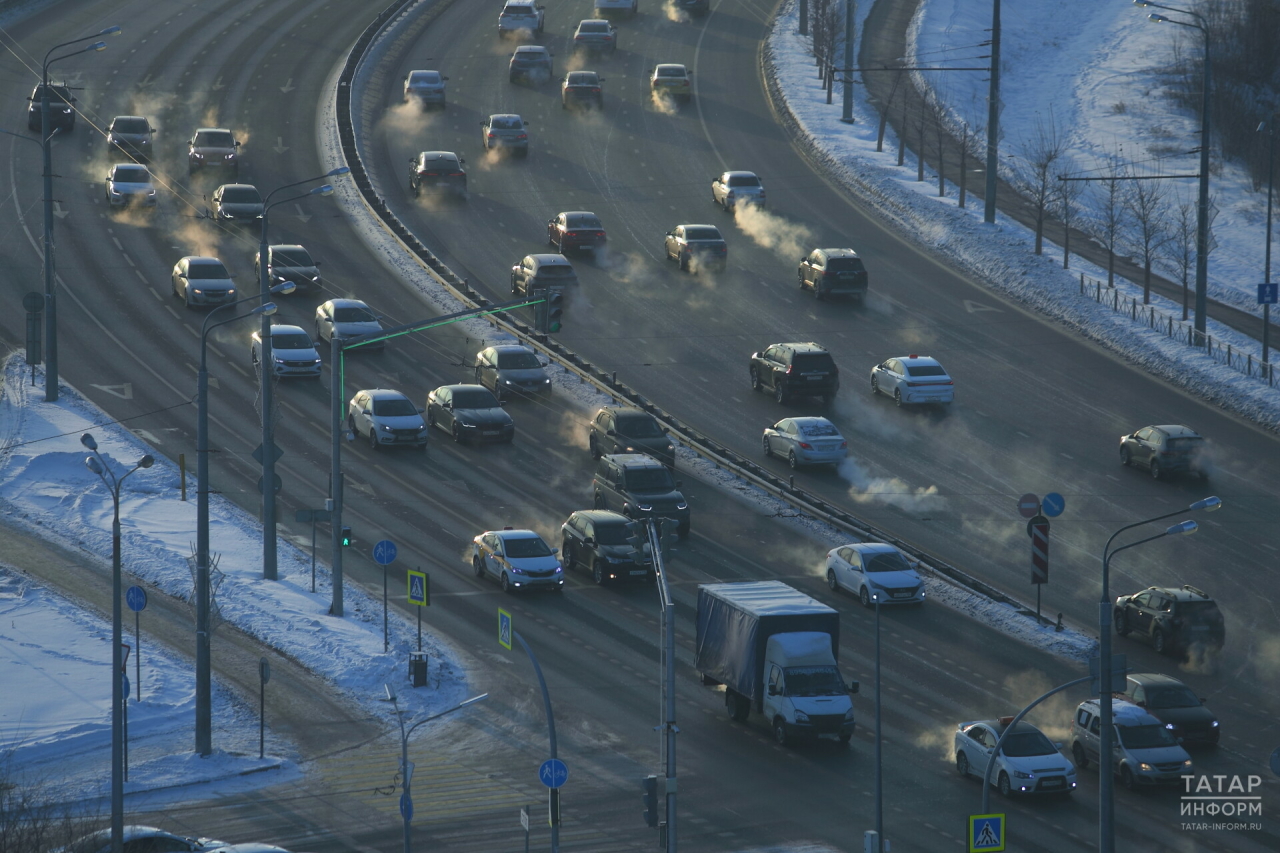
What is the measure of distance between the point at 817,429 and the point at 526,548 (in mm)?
11097

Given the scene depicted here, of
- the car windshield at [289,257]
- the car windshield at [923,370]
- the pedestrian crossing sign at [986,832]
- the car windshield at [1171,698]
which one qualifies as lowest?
the car windshield at [1171,698]

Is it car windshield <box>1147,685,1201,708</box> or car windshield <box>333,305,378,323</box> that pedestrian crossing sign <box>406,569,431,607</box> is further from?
car windshield <box>333,305,378,323</box>

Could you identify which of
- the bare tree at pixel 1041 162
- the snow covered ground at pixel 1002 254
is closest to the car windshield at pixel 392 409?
the snow covered ground at pixel 1002 254

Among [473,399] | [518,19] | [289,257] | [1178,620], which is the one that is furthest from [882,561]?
[518,19]

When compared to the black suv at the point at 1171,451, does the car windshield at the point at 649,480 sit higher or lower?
higher

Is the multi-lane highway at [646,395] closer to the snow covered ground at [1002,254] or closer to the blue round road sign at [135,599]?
the snow covered ground at [1002,254]

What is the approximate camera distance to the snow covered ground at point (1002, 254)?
54.0 metres

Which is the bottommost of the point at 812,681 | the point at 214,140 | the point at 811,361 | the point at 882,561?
the point at 882,561

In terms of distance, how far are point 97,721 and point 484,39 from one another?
2551 inches

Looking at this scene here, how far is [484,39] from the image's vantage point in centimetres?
9131

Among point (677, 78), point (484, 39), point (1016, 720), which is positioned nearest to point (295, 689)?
point (1016, 720)

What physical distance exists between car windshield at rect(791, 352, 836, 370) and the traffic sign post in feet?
72.0

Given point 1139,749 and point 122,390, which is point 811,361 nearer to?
point 122,390

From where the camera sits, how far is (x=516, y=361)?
5197 centimetres
